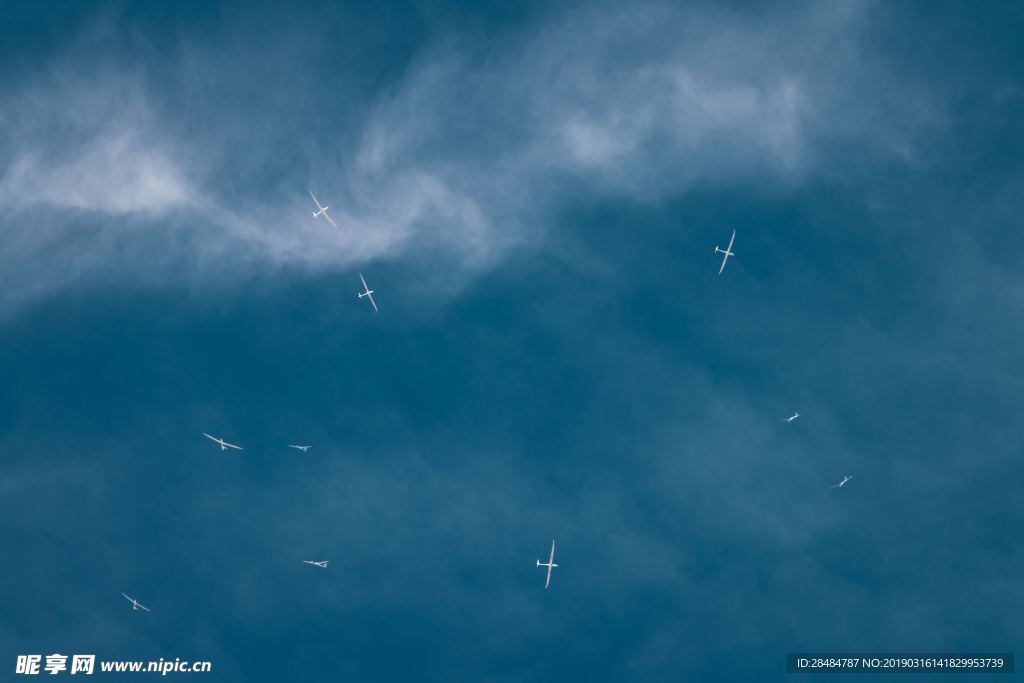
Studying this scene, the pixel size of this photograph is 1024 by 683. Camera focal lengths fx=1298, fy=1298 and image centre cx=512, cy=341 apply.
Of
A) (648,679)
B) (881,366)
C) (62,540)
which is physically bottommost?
(648,679)

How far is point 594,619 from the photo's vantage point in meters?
134

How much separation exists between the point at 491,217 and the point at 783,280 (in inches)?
1237

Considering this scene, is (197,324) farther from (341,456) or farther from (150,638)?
(150,638)

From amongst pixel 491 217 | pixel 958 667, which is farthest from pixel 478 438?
pixel 958 667

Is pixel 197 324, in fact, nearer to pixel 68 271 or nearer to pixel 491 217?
pixel 68 271

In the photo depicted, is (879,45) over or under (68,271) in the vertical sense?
over

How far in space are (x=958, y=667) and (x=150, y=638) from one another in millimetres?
83391

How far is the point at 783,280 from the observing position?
136 metres

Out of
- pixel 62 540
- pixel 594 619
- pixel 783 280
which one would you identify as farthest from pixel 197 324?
pixel 783 280

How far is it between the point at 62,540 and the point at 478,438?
4482 centimetres

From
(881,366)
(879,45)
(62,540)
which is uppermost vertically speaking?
(879,45)

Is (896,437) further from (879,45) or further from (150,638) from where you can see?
(150,638)

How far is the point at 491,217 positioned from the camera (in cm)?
13650

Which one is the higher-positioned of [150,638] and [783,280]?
[783,280]
